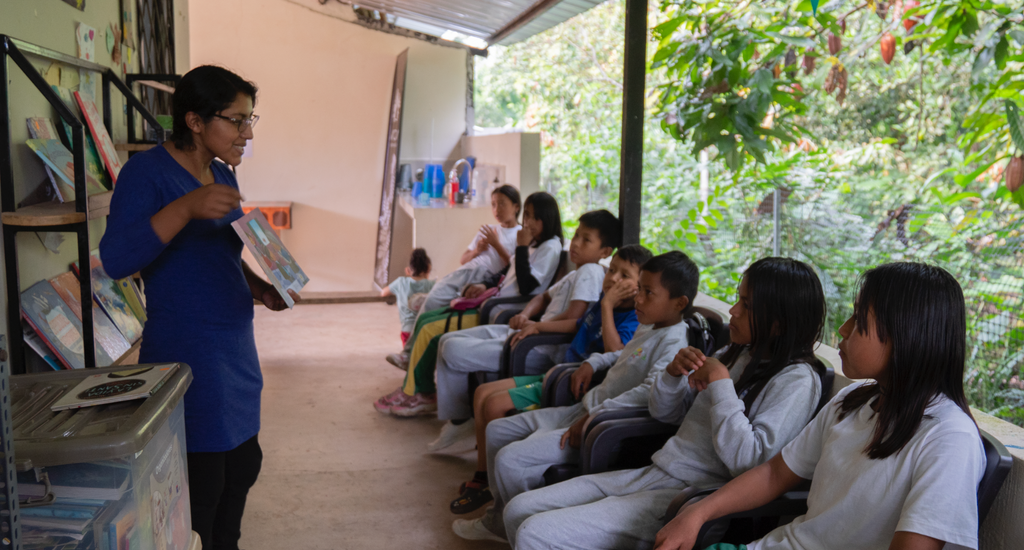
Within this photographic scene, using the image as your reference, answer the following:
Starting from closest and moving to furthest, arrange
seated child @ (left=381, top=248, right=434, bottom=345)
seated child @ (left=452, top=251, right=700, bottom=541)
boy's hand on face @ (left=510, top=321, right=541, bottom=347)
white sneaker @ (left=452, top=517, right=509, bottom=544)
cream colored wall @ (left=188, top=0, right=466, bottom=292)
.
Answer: seated child @ (left=452, top=251, right=700, bottom=541), white sneaker @ (left=452, top=517, right=509, bottom=544), boy's hand on face @ (left=510, top=321, right=541, bottom=347), seated child @ (left=381, top=248, right=434, bottom=345), cream colored wall @ (left=188, top=0, right=466, bottom=292)

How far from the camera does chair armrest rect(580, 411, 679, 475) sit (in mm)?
2000

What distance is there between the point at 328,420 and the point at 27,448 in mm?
2825

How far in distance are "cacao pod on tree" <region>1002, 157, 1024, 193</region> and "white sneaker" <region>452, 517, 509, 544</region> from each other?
2.09 m

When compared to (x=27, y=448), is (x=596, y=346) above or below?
below

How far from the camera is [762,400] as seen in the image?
167cm

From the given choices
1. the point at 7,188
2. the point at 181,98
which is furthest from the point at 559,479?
the point at 7,188

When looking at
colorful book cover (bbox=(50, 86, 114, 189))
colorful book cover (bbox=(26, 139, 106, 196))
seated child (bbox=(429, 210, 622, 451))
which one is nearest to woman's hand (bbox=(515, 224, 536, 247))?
seated child (bbox=(429, 210, 622, 451))

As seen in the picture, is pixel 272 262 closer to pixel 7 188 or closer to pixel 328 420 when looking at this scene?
pixel 7 188

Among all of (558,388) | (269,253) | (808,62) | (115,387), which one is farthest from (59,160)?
(808,62)

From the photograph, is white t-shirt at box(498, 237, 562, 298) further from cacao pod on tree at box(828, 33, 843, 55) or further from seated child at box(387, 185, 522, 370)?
cacao pod on tree at box(828, 33, 843, 55)

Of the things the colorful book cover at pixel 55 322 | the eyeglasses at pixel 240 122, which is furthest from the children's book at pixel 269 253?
the colorful book cover at pixel 55 322

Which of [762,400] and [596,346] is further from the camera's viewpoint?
[596,346]

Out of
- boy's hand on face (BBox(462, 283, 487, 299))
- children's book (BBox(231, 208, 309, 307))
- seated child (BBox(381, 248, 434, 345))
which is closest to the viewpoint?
children's book (BBox(231, 208, 309, 307))

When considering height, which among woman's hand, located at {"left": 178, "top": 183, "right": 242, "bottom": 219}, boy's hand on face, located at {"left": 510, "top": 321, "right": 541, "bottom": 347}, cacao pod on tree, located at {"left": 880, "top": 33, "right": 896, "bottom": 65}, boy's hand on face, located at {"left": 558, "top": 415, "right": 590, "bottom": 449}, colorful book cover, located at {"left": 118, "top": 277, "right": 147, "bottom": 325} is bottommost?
boy's hand on face, located at {"left": 558, "top": 415, "right": 590, "bottom": 449}
